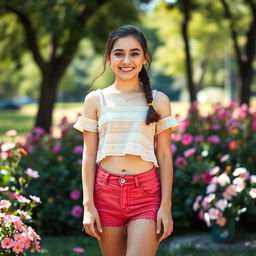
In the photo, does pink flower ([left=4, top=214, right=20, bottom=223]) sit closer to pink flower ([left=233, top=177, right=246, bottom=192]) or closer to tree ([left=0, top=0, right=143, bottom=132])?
pink flower ([left=233, top=177, right=246, bottom=192])

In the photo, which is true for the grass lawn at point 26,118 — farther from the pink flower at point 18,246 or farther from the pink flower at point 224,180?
the pink flower at point 18,246

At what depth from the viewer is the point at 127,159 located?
2.74 m

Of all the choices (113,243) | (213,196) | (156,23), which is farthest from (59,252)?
(156,23)

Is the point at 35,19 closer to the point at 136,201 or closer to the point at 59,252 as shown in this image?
the point at 59,252

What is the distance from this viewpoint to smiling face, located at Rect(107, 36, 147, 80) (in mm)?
2795

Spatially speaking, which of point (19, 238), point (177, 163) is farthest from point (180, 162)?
point (19, 238)

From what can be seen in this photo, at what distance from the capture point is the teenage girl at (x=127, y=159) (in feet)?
8.80

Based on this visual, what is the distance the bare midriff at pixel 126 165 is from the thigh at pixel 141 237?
0.83ft

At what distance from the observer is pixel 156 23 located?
36.0m

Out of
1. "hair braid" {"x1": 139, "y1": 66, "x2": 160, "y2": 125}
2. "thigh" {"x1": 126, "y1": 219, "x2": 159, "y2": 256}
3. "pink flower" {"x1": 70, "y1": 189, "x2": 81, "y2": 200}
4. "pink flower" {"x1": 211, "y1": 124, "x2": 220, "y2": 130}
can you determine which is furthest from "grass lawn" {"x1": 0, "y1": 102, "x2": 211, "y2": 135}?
"thigh" {"x1": 126, "y1": 219, "x2": 159, "y2": 256}

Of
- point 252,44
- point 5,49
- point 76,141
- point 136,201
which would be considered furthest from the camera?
point 5,49

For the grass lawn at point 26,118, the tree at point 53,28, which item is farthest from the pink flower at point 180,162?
the tree at point 53,28

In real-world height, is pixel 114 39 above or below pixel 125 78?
above

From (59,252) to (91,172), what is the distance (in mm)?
2351
